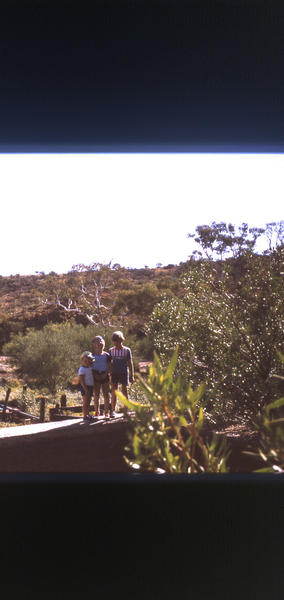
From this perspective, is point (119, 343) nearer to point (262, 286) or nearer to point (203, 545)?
point (262, 286)

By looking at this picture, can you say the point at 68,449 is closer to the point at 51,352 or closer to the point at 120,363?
the point at 120,363

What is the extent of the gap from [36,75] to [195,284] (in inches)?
131

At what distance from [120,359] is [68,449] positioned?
1265 millimetres

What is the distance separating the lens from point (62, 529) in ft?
6.70

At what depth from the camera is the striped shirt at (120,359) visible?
17.3 feet

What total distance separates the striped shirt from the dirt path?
0.69 m

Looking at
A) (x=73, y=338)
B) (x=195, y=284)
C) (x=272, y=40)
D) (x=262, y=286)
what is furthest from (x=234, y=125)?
(x=73, y=338)

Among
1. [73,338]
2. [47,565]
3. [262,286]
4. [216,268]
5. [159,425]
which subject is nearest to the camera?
[47,565]

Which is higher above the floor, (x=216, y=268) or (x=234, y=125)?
(x=234, y=125)

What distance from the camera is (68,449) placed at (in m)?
5.61

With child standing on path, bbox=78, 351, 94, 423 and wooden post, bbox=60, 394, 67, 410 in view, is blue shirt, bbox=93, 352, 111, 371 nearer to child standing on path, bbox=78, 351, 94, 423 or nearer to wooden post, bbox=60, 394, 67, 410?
child standing on path, bbox=78, 351, 94, 423

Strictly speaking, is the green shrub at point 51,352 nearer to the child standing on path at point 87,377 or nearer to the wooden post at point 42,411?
the wooden post at point 42,411

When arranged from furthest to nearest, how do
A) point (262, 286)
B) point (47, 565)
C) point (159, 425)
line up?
point (262, 286)
point (159, 425)
point (47, 565)

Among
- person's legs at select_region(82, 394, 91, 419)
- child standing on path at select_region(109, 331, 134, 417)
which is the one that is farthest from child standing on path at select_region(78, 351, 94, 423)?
child standing on path at select_region(109, 331, 134, 417)
